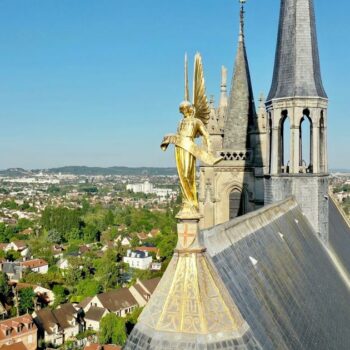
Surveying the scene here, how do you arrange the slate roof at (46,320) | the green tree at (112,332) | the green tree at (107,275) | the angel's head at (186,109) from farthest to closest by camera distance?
the green tree at (107,275)
the slate roof at (46,320)
the green tree at (112,332)
the angel's head at (186,109)

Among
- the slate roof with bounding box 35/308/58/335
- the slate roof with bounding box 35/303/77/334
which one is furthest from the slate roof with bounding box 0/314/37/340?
the slate roof with bounding box 35/303/77/334

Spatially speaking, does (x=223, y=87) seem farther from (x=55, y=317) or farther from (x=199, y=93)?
(x=55, y=317)

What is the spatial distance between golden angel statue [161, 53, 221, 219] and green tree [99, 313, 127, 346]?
43171 mm

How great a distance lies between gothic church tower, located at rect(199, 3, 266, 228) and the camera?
26.4 meters

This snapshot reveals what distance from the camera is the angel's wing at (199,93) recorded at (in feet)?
25.5

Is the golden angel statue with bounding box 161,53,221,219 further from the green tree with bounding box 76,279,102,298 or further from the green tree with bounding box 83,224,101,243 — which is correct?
the green tree with bounding box 83,224,101,243

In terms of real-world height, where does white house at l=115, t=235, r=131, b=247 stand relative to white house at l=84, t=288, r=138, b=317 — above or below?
below

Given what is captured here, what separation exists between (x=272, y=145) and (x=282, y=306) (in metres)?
10.3

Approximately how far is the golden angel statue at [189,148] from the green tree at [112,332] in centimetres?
4317

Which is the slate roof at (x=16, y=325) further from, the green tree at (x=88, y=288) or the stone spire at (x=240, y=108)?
→ the stone spire at (x=240, y=108)

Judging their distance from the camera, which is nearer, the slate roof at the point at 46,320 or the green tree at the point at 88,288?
the slate roof at the point at 46,320

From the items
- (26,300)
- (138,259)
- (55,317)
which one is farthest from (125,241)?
(55,317)

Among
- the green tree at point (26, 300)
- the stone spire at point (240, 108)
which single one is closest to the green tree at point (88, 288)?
Result: the green tree at point (26, 300)

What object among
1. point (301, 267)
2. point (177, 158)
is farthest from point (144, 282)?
point (177, 158)
